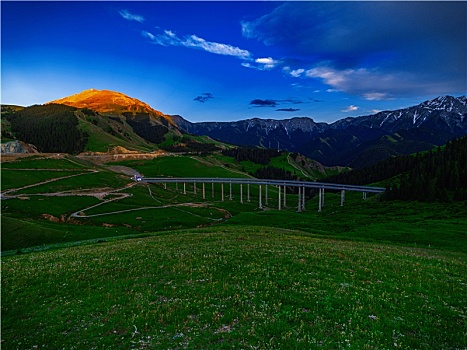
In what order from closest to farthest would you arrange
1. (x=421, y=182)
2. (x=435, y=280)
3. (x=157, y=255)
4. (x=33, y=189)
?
(x=435, y=280)
(x=157, y=255)
(x=421, y=182)
(x=33, y=189)

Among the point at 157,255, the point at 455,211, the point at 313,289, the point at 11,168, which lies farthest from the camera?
the point at 11,168

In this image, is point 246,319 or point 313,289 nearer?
point 246,319

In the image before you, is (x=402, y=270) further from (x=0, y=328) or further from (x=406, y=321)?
(x=0, y=328)

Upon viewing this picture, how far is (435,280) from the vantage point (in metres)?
19.3

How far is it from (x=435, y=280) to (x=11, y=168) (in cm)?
16425

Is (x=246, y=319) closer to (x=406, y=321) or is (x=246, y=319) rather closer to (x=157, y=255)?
(x=406, y=321)

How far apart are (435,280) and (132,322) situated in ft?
65.9

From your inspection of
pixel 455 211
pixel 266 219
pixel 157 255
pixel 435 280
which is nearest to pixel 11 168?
pixel 266 219

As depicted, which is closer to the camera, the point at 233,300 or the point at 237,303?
the point at 237,303

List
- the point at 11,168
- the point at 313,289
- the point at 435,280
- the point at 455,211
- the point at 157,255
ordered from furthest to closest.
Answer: the point at 11,168 < the point at 455,211 < the point at 157,255 < the point at 435,280 < the point at 313,289

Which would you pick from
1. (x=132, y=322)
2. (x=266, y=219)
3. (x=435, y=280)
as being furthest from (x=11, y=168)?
(x=435, y=280)

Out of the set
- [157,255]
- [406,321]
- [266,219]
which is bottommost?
[266,219]

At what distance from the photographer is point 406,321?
42.0 ft

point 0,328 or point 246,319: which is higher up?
point 246,319
